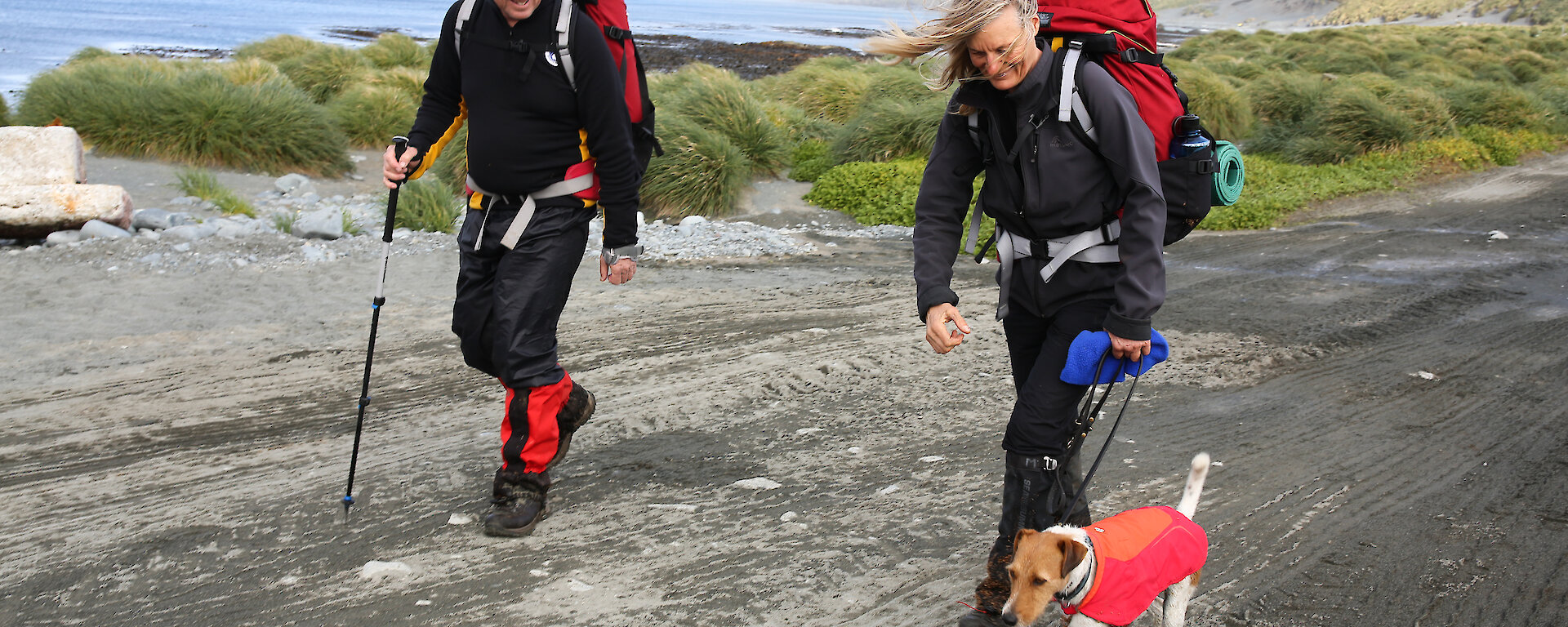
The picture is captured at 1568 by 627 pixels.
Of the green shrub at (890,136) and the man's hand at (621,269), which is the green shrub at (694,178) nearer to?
the green shrub at (890,136)

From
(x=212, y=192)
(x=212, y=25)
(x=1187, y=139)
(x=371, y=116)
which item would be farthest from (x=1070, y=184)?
(x=212, y=25)

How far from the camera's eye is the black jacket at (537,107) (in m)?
3.37

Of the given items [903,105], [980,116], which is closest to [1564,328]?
[980,116]

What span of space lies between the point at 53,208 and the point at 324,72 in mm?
10141

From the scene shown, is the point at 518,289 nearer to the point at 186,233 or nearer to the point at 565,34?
the point at 565,34

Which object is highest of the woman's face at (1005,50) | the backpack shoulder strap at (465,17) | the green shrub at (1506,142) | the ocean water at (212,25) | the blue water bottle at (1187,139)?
the woman's face at (1005,50)

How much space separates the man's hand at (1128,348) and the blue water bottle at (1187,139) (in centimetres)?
51

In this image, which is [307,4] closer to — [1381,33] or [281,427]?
[1381,33]

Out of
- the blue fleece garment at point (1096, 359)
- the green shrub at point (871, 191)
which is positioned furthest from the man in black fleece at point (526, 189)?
the green shrub at point (871, 191)

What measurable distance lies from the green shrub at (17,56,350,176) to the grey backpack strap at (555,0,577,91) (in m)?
9.81

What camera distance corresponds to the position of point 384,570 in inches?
131

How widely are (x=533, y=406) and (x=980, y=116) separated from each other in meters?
1.82

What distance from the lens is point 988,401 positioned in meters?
5.05

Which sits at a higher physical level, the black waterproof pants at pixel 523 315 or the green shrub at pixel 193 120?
the black waterproof pants at pixel 523 315
